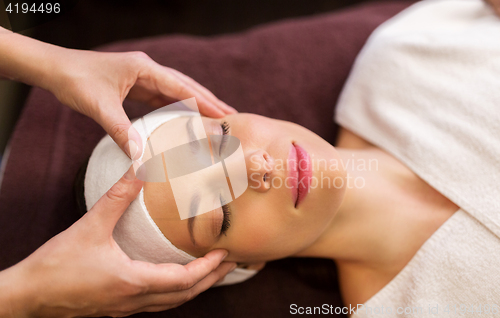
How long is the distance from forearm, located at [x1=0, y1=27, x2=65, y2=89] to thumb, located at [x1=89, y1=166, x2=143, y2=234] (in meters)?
0.35

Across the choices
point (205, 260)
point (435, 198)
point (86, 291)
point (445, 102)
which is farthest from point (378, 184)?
point (86, 291)

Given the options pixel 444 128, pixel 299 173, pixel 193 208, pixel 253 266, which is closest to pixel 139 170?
pixel 193 208

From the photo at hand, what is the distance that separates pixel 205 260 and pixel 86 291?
25 centimetres

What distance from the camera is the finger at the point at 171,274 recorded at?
692 mm

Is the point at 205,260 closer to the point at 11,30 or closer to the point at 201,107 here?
the point at 201,107

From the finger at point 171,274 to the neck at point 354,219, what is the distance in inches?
14.7

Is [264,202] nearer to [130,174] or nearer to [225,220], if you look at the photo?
[225,220]

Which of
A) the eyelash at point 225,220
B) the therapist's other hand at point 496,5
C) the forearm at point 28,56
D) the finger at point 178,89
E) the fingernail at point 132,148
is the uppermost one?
the therapist's other hand at point 496,5

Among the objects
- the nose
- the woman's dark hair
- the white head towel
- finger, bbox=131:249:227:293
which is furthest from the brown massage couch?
the nose

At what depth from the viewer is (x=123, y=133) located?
2.42ft

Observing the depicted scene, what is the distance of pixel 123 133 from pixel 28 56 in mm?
339

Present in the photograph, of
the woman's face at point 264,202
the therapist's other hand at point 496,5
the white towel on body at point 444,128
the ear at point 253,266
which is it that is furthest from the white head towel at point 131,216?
the therapist's other hand at point 496,5

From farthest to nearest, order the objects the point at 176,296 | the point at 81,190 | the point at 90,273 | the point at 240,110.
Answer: the point at 240,110
the point at 81,190
the point at 176,296
the point at 90,273

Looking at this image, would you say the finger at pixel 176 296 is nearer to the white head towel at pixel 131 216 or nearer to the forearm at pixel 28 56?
the white head towel at pixel 131 216
